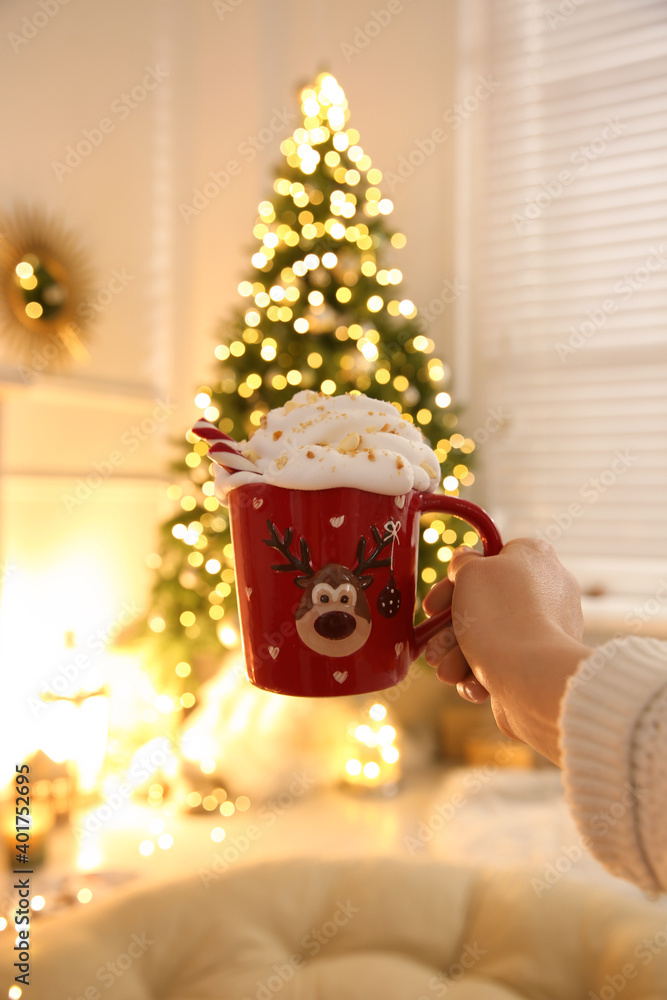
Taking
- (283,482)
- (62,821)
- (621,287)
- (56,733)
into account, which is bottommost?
(62,821)

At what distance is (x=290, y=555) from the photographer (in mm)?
612

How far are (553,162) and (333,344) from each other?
1.01 m

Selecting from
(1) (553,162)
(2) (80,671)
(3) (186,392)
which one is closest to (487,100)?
(1) (553,162)

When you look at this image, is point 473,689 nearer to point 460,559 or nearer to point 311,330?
point 460,559

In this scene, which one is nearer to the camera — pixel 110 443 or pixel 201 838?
pixel 201 838

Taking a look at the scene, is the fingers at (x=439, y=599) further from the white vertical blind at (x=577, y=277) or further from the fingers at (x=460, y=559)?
the white vertical blind at (x=577, y=277)

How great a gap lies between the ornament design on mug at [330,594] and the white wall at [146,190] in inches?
71.9

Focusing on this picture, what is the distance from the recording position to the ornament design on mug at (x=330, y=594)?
0.61 meters

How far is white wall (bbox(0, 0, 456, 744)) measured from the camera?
2.52 metres

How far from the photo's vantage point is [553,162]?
267 centimetres

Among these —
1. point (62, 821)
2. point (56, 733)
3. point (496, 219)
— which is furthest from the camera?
point (496, 219)

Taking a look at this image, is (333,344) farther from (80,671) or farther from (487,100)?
(80,671)

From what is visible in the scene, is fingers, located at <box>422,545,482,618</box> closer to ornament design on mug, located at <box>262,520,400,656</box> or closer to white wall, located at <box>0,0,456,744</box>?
ornament design on mug, located at <box>262,520,400,656</box>

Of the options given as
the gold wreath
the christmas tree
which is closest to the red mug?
A: the christmas tree
